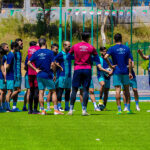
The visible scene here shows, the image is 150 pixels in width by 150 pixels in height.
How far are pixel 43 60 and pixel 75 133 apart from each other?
4200mm

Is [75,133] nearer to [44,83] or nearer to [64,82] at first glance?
[44,83]

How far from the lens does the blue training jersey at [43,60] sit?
13.7m

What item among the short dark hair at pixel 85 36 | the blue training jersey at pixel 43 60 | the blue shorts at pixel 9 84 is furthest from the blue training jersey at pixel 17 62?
the short dark hair at pixel 85 36

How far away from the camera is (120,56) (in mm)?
13828

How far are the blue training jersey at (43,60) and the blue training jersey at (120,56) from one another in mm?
1436

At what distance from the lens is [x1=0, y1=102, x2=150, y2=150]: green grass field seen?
327 inches

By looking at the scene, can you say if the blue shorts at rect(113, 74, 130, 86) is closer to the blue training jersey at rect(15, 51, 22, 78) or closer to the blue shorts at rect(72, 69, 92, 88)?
the blue shorts at rect(72, 69, 92, 88)

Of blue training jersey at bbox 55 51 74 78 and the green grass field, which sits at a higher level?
blue training jersey at bbox 55 51 74 78

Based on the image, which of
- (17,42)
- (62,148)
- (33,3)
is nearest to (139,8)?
(33,3)

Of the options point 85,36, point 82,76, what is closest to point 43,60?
point 82,76

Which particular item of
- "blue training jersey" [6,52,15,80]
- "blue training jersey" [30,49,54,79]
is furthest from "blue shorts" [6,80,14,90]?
"blue training jersey" [30,49,54,79]

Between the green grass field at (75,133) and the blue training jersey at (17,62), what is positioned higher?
the blue training jersey at (17,62)

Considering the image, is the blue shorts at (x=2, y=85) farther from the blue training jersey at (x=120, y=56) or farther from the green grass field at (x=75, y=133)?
the blue training jersey at (x=120, y=56)

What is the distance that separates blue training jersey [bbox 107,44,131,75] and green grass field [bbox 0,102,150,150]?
1.37 meters
